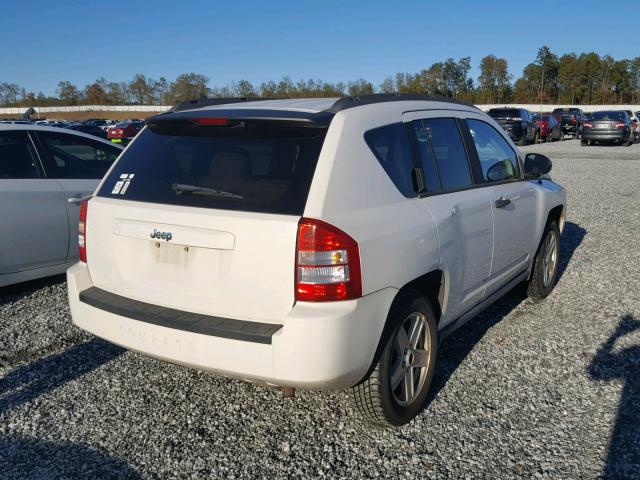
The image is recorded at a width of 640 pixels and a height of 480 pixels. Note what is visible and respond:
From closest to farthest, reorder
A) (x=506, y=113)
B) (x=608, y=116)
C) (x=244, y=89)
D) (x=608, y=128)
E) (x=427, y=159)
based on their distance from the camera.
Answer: (x=427, y=159) → (x=608, y=128) → (x=608, y=116) → (x=506, y=113) → (x=244, y=89)

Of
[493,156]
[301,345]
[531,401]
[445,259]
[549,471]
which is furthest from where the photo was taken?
[493,156]

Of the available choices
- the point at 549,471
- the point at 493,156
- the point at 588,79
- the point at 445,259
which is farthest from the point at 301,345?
the point at 588,79

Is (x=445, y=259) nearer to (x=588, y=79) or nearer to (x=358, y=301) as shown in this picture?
(x=358, y=301)

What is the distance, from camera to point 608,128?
90.1 feet

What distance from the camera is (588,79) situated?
A: 115 m

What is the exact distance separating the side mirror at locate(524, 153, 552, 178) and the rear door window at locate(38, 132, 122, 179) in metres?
→ 4.17

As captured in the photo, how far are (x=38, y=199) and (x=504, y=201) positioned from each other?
4100 millimetres

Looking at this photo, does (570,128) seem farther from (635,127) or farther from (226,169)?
(226,169)

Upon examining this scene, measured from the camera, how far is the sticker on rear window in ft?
11.0

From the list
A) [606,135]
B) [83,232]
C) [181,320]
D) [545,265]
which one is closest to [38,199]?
[83,232]

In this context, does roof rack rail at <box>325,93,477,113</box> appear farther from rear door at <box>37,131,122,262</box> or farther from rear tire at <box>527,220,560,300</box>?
rear door at <box>37,131,122,262</box>

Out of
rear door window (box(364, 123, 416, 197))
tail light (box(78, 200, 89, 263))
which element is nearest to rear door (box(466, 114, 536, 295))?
rear door window (box(364, 123, 416, 197))

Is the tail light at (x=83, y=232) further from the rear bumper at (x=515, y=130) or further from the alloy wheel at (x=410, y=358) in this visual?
the rear bumper at (x=515, y=130)

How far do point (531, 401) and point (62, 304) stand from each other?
404cm
